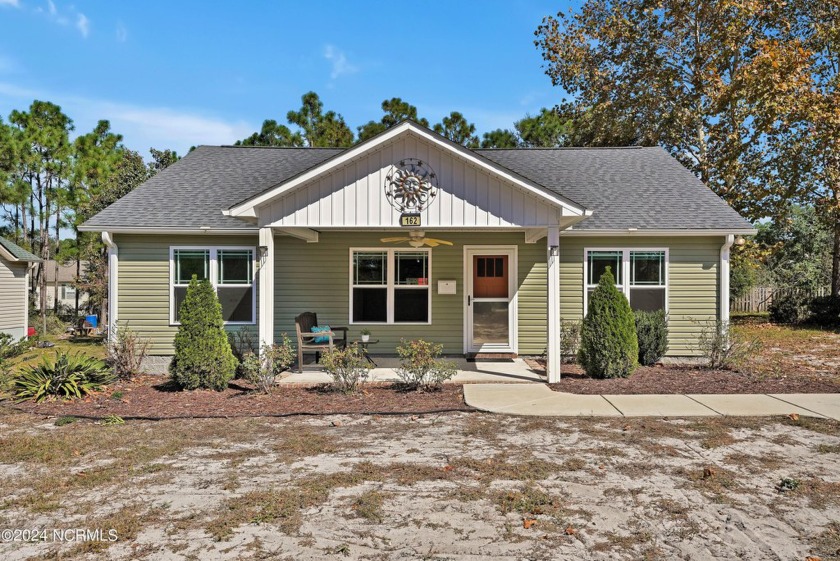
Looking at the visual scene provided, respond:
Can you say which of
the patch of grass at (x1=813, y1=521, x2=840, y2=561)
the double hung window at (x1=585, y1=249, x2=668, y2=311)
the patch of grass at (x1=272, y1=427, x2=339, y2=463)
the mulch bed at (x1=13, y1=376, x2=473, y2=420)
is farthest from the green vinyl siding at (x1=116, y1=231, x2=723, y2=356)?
the patch of grass at (x1=813, y1=521, x2=840, y2=561)

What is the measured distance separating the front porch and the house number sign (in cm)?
268

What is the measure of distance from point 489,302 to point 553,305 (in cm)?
286

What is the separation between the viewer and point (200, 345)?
26.8ft

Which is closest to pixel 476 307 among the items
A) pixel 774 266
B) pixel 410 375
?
pixel 410 375

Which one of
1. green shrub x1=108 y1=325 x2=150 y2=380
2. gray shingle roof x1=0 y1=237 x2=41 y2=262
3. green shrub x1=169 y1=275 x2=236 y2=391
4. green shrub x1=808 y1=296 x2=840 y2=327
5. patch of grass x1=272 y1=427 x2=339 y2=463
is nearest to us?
patch of grass x1=272 y1=427 x2=339 y2=463

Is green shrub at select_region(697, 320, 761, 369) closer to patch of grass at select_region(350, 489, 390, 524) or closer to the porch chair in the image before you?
the porch chair

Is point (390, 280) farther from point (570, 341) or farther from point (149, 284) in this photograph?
point (149, 284)

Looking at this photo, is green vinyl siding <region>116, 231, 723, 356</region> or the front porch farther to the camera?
green vinyl siding <region>116, 231, 723, 356</region>

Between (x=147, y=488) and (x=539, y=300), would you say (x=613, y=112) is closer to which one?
(x=539, y=300)

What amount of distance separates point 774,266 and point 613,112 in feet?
49.3

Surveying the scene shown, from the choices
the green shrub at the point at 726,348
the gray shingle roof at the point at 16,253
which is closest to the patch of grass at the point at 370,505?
the green shrub at the point at 726,348

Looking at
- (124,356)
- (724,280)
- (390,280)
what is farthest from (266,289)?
(724,280)

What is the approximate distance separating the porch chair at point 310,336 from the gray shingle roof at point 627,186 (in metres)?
4.43

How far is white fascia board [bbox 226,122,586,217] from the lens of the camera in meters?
8.12
